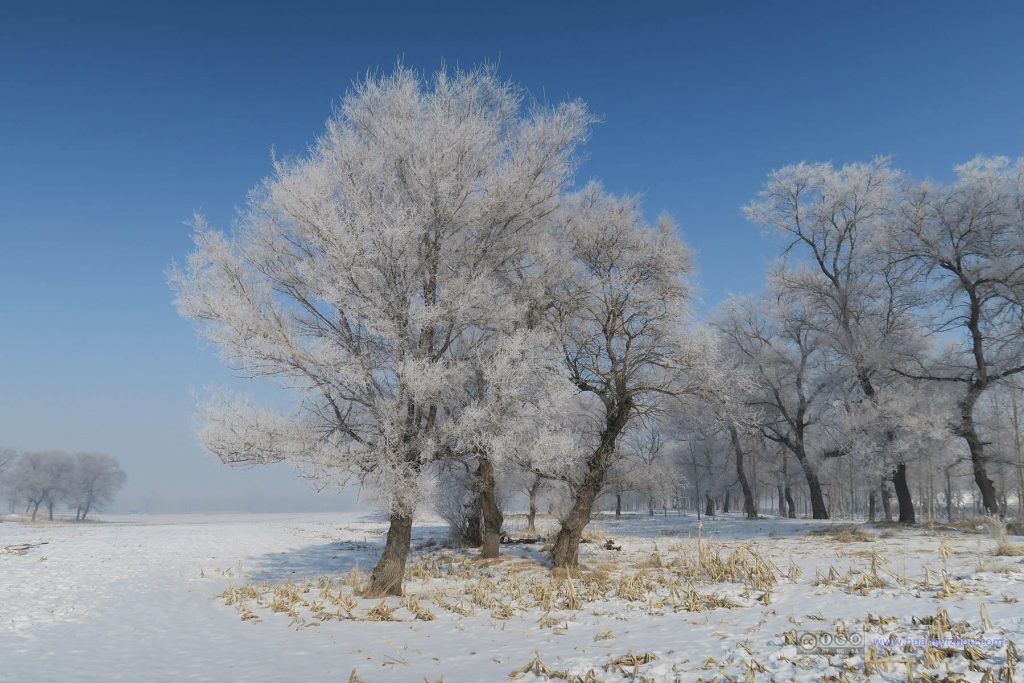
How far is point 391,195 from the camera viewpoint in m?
11.6

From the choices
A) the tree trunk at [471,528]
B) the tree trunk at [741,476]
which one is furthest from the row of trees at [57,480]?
the tree trunk at [741,476]

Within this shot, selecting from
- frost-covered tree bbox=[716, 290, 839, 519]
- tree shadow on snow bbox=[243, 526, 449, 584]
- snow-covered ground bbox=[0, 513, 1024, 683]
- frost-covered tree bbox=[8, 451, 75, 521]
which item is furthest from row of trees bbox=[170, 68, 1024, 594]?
frost-covered tree bbox=[8, 451, 75, 521]

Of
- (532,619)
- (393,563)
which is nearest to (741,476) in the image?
(393,563)

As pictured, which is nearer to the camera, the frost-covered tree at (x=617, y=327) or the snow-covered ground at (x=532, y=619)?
the snow-covered ground at (x=532, y=619)

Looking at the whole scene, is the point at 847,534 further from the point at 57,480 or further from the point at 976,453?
the point at 57,480

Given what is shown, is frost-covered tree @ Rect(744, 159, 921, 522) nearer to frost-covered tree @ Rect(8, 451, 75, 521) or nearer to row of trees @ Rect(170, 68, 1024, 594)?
row of trees @ Rect(170, 68, 1024, 594)

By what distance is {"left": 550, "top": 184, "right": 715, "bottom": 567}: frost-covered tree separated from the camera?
531 inches

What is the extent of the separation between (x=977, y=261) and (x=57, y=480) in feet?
288

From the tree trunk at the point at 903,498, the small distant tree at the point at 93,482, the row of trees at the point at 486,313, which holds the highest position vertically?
the row of trees at the point at 486,313

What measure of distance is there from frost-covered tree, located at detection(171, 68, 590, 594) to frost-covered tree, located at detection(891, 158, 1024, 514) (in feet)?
43.0

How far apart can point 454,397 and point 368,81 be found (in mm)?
6997

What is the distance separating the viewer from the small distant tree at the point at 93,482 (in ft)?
229

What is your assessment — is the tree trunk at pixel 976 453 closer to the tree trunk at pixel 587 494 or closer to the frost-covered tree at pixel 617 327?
the frost-covered tree at pixel 617 327

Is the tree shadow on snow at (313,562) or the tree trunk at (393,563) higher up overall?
the tree trunk at (393,563)
